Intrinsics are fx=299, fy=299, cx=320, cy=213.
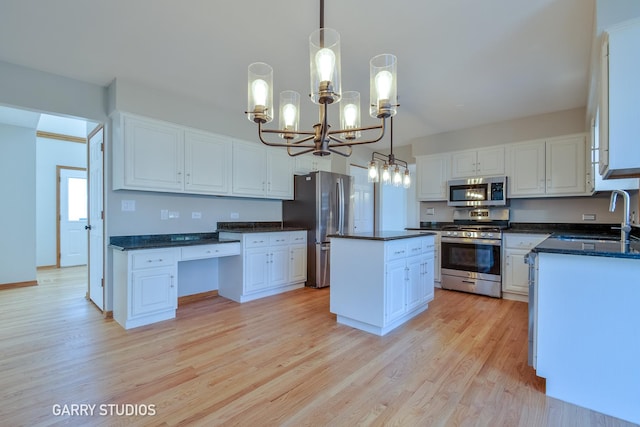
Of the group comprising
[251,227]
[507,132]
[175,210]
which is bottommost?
[251,227]

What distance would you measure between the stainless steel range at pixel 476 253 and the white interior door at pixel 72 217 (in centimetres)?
691

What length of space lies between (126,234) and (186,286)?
3.13 ft

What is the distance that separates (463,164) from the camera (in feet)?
15.3

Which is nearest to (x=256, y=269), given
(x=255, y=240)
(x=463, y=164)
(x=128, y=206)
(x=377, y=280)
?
(x=255, y=240)

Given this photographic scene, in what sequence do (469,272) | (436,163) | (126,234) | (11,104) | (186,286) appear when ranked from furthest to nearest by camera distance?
(436,163) < (469,272) < (186,286) < (126,234) < (11,104)

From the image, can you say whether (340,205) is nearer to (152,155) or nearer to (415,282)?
(415,282)

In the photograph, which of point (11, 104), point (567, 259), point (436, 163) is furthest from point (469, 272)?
point (11, 104)

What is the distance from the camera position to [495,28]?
2.21m

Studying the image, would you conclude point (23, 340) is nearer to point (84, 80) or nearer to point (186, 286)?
point (186, 286)

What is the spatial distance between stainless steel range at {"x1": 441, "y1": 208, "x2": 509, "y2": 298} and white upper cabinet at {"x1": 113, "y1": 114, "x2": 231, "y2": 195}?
3.28 meters

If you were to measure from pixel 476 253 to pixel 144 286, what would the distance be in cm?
408

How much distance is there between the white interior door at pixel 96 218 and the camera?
11.0ft

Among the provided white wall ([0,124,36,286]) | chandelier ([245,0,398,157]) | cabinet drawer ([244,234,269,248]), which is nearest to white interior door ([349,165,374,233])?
cabinet drawer ([244,234,269,248])

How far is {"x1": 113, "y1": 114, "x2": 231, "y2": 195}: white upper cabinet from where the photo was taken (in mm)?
3092
